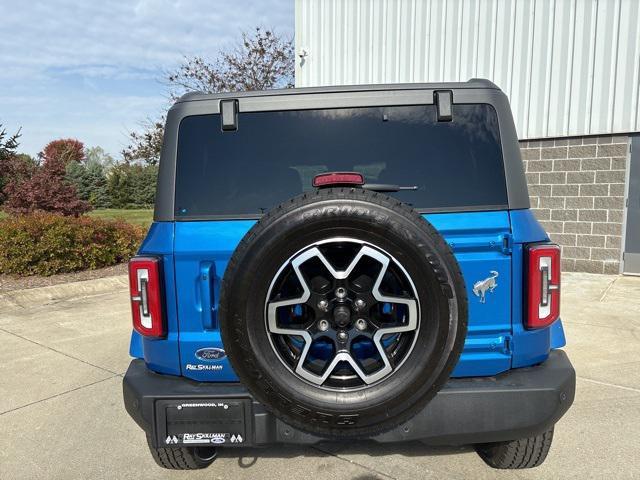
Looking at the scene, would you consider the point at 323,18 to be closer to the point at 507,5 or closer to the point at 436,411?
the point at 507,5

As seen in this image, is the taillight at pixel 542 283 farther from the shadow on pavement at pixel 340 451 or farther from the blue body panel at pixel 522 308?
the shadow on pavement at pixel 340 451

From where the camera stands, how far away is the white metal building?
24.0 ft

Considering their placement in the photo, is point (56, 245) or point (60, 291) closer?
point (60, 291)

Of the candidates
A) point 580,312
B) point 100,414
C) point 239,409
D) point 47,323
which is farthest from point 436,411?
point 47,323

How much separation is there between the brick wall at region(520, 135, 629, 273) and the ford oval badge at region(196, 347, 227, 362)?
7.74 meters

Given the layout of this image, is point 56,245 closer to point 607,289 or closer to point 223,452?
point 223,452

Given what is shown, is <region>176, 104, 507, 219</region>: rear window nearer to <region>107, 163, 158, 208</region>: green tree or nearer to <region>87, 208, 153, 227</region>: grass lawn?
<region>87, 208, 153, 227</region>: grass lawn

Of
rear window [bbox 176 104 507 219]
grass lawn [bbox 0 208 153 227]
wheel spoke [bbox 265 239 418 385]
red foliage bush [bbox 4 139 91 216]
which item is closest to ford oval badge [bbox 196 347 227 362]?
wheel spoke [bbox 265 239 418 385]

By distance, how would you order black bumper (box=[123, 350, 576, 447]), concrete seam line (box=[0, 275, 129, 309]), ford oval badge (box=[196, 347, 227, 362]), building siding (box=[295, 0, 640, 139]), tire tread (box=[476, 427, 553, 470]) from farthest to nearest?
building siding (box=[295, 0, 640, 139])
concrete seam line (box=[0, 275, 129, 309])
tire tread (box=[476, 427, 553, 470])
ford oval badge (box=[196, 347, 227, 362])
black bumper (box=[123, 350, 576, 447])

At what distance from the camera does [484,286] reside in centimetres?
195

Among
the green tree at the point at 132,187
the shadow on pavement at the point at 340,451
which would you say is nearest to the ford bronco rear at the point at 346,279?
the shadow on pavement at the point at 340,451

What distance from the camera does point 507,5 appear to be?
798 centimetres

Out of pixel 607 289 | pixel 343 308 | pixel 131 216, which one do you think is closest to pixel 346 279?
pixel 343 308

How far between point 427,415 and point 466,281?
0.60 metres
